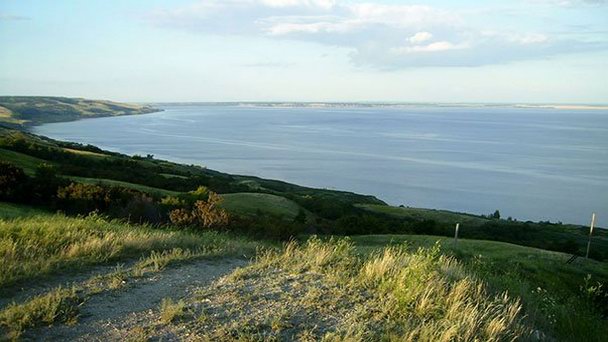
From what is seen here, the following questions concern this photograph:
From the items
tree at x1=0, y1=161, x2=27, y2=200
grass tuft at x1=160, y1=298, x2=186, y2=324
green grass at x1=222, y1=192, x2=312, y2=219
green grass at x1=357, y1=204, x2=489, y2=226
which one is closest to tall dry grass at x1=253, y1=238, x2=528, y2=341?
grass tuft at x1=160, y1=298, x2=186, y2=324

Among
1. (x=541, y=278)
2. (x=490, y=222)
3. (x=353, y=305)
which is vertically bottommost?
(x=490, y=222)

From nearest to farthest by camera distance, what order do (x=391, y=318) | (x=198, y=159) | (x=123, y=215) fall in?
(x=391, y=318) < (x=123, y=215) < (x=198, y=159)

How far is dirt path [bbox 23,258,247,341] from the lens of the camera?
16.9 feet

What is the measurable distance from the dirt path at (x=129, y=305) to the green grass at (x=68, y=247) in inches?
46.9

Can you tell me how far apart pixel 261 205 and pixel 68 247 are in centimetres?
2474

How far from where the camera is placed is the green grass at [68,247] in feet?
23.4

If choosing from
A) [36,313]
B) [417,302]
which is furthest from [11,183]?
[417,302]

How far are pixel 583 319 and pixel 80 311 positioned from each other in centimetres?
656

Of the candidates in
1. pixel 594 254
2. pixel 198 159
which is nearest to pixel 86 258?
pixel 594 254

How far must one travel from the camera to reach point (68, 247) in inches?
331

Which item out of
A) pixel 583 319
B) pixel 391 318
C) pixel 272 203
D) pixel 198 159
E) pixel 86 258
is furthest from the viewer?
pixel 198 159

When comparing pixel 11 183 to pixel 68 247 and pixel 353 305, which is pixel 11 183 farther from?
pixel 353 305

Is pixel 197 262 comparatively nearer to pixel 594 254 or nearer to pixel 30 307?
pixel 30 307

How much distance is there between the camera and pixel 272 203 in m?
34.5
